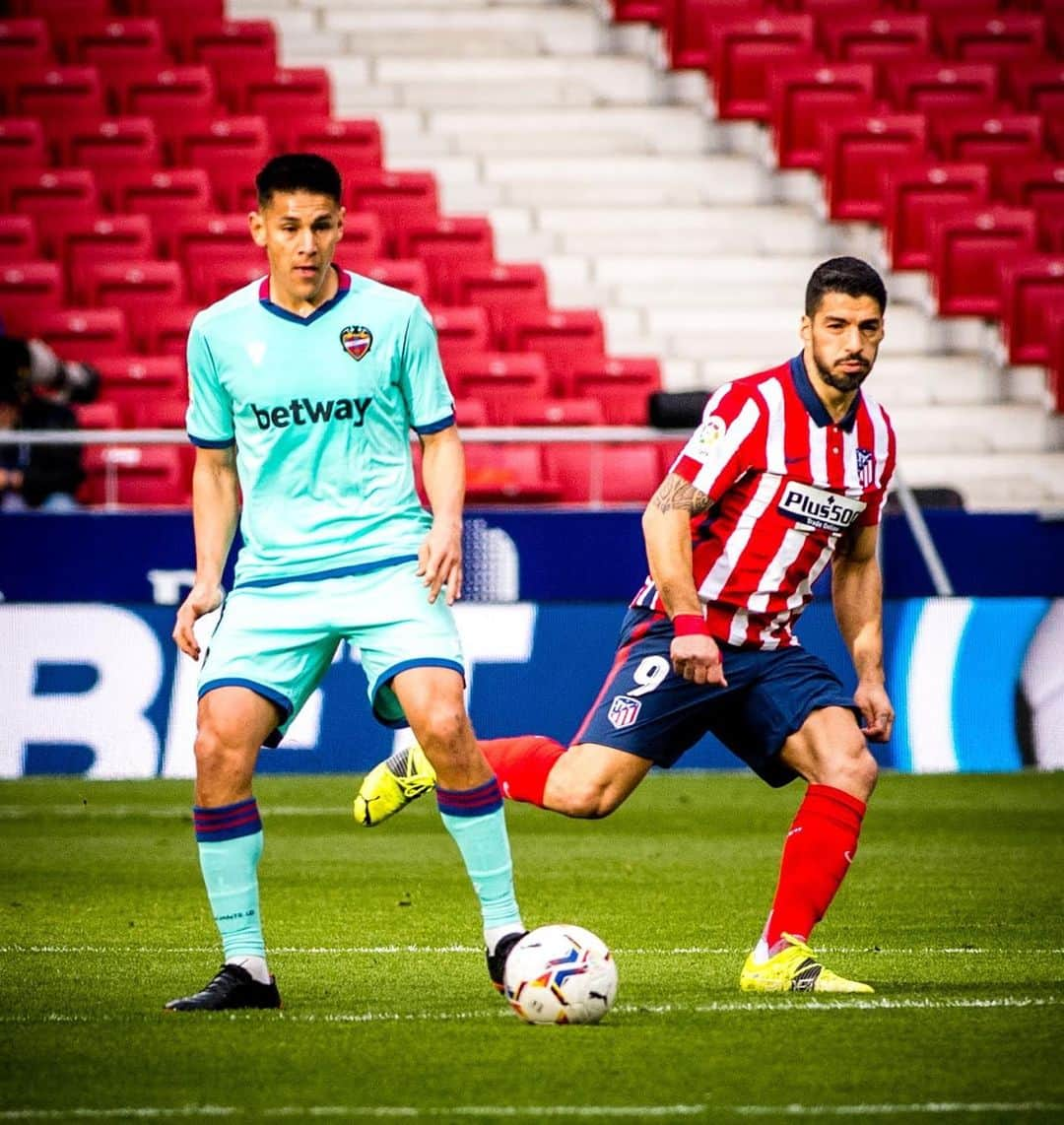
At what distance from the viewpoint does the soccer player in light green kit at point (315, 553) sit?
18.7ft

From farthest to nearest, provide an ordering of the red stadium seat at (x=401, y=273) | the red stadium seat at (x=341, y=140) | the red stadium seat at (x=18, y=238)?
the red stadium seat at (x=341, y=140)
the red stadium seat at (x=18, y=238)
the red stadium seat at (x=401, y=273)

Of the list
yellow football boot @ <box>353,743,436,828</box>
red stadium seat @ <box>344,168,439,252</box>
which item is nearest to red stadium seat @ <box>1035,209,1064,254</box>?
red stadium seat @ <box>344,168,439,252</box>

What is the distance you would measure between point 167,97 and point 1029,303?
24.2 ft

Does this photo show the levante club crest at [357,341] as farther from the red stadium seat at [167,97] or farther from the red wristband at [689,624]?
the red stadium seat at [167,97]

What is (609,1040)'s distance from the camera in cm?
529

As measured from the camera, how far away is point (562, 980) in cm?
547

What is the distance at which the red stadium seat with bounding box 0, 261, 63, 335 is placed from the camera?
17.3 meters

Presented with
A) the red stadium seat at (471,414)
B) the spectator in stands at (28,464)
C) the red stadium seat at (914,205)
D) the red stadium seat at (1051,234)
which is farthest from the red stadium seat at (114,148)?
the red stadium seat at (1051,234)

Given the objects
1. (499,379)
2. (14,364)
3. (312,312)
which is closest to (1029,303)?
(499,379)

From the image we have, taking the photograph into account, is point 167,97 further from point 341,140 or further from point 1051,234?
point 1051,234

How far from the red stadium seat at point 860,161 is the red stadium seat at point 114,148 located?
5.60 meters

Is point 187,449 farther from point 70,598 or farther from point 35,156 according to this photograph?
point 35,156

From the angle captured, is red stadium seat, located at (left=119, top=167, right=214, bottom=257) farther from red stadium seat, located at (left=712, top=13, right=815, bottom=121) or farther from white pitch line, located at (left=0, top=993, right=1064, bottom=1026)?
white pitch line, located at (left=0, top=993, right=1064, bottom=1026)

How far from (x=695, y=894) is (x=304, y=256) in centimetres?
365
